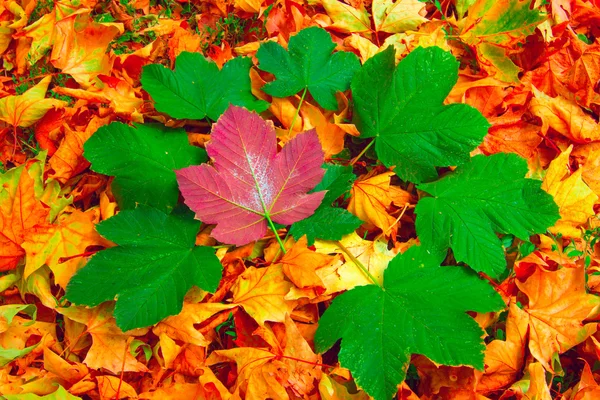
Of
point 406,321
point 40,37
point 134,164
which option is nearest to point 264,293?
point 406,321

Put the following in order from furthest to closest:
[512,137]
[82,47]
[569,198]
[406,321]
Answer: [82,47], [512,137], [569,198], [406,321]

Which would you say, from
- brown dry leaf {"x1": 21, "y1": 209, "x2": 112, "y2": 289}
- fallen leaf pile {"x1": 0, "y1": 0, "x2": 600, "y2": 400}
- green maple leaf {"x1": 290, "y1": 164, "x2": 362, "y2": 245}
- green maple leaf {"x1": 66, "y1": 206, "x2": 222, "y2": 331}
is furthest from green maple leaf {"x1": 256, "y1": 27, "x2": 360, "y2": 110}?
brown dry leaf {"x1": 21, "y1": 209, "x2": 112, "y2": 289}

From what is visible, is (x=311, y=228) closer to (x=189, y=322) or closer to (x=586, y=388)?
(x=189, y=322)

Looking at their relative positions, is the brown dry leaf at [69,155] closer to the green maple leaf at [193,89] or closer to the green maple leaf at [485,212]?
the green maple leaf at [193,89]

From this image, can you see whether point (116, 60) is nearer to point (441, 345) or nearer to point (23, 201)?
point (23, 201)

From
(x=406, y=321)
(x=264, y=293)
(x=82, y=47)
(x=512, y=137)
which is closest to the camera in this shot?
(x=406, y=321)

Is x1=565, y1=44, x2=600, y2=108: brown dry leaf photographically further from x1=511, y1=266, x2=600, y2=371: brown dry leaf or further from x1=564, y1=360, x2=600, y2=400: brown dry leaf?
x1=564, y1=360, x2=600, y2=400: brown dry leaf
